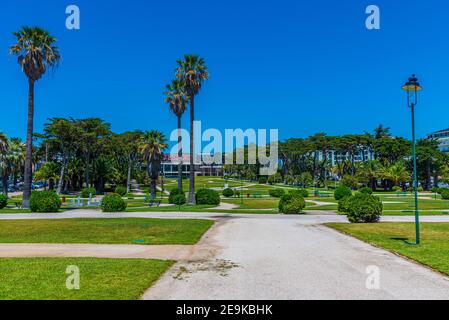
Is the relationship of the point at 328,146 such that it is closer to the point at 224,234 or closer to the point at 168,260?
the point at 224,234

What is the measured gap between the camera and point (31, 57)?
3759cm

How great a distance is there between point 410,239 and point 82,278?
14249 millimetres

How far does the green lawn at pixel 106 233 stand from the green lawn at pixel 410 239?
812cm

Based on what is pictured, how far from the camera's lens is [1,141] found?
53031mm

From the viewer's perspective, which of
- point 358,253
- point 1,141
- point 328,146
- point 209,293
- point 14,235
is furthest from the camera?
point 328,146

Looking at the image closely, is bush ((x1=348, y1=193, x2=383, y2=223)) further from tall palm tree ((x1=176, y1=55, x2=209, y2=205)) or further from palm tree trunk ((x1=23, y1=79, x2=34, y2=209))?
palm tree trunk ((x1=23, y1=79, x2=34, y2=209))

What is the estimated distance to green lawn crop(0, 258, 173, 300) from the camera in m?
8.17

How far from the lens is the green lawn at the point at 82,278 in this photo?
26.8 feet

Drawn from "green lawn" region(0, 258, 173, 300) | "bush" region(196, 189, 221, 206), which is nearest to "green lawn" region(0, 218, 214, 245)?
"green lawn" region(0, 258, 173, 300)

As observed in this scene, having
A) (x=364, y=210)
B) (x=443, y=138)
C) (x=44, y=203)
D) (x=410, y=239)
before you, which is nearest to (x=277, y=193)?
(x=364, y=210)

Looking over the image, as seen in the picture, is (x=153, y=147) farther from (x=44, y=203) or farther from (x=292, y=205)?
(x=292, y=205)

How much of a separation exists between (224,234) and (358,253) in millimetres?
7206

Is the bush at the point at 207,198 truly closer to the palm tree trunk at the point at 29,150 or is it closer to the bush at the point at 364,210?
the palm tree trunk at the point at 29,150
